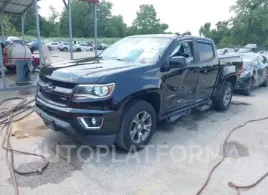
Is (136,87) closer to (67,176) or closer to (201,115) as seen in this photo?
(67,176)

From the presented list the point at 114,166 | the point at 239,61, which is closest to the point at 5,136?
the point at 114,166

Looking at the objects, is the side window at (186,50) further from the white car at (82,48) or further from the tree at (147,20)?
the tree at (147,20)

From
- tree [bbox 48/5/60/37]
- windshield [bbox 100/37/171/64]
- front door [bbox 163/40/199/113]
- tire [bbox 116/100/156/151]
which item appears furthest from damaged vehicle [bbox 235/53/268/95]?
tree [bbox 48/5/60/37]

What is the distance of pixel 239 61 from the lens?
21.8ft

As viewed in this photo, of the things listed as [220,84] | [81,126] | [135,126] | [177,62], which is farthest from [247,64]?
[81,126]

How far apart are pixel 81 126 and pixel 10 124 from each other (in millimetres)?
2315

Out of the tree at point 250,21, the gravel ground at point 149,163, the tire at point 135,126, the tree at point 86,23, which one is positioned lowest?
the gravel ground at point 149,163

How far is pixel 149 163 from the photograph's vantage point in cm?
351

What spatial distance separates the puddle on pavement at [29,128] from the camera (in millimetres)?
4293

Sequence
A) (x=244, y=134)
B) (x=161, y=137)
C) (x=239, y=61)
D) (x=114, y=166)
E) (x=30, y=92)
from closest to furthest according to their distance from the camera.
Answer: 1. (x=114, y=166)
2. (x=161, y=137)
3. (x=244, y=134)
4. (x=239, y=61)
5. (x=30, y=92)

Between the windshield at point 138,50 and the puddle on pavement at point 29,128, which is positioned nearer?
the windshield at point 138,50

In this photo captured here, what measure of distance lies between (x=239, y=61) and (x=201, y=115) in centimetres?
205

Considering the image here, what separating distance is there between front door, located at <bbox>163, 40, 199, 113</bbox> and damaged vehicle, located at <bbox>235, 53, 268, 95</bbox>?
4191 millimetres

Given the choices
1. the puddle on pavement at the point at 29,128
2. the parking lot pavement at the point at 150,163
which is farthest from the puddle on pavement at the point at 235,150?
the puddle on pavement at the point at 29,128
